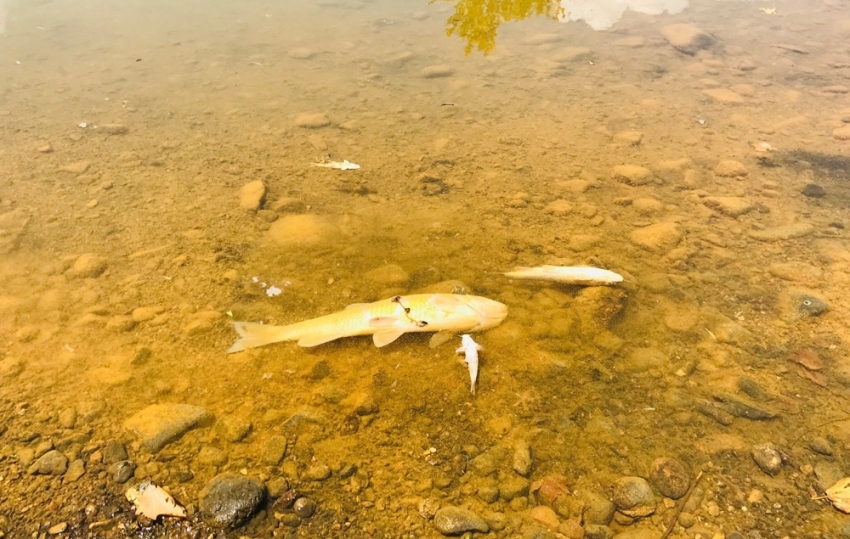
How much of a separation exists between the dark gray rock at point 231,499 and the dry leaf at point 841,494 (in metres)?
3.08

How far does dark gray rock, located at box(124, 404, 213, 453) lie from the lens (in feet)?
9.57

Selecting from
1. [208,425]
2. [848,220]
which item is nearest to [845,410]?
[848,220]

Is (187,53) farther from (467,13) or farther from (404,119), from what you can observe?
(467,13)

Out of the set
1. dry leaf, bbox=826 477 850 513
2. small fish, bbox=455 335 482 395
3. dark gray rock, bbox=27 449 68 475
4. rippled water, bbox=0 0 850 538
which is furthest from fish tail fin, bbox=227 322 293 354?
dry leaf, bbox=826 477 850 513

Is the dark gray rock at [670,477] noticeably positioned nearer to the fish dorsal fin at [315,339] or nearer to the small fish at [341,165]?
the fish dorsal fin at [315,339]

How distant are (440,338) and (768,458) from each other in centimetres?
208

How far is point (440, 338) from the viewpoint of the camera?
3537 millimetres

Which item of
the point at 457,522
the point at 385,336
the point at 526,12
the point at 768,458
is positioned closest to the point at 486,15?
the point at 526,12

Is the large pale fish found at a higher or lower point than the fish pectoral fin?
higher

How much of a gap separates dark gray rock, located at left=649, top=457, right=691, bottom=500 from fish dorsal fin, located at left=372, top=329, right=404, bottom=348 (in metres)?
1.75

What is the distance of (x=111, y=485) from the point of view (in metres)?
2.70

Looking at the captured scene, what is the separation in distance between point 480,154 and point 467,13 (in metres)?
5.08

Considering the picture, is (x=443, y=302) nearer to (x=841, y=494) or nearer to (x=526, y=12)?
(x=841, y=494)

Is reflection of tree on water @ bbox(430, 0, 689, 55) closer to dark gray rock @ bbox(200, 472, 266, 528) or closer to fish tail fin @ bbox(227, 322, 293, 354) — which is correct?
fish tail fin @ bbox(227, 322, 293, 354)
